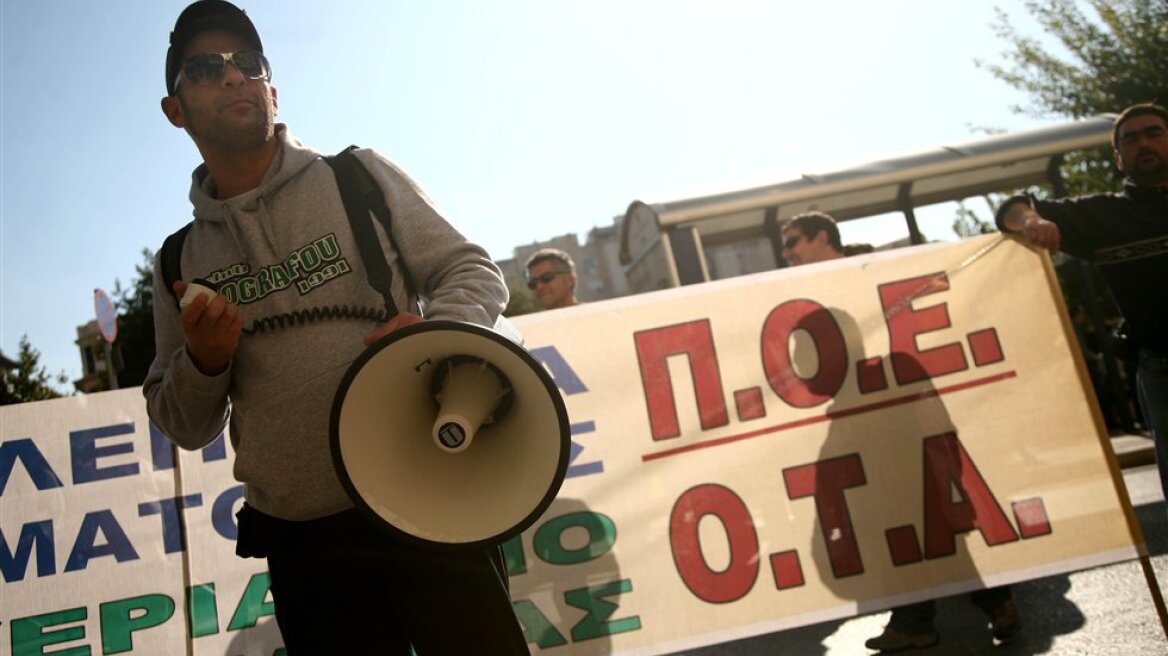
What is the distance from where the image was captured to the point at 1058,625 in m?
4.16

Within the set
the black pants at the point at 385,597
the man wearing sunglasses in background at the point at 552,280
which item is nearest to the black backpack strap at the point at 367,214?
the black pants at the point at 385,597

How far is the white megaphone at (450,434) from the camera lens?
173 centimetres

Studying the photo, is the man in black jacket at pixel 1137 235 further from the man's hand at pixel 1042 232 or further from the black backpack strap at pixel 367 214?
the black backpack strap at pixel 367 214

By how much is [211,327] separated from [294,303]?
0.20 m

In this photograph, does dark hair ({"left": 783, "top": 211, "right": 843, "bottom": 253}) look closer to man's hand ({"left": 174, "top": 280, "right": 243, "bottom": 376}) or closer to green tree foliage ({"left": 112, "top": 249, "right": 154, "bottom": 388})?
man's hand ({"left": 174, "top": 280, "right": 243, "bottom": 376})

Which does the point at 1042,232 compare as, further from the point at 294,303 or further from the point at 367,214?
the point at 294,303

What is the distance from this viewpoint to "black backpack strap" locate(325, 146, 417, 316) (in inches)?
76.0

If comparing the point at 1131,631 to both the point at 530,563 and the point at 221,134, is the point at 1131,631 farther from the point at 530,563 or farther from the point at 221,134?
the point at 221,134

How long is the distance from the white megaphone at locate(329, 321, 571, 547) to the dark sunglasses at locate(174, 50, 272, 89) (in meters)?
0.76

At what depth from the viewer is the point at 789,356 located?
165 inches

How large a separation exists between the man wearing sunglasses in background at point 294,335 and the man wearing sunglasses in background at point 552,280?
11.9 feet

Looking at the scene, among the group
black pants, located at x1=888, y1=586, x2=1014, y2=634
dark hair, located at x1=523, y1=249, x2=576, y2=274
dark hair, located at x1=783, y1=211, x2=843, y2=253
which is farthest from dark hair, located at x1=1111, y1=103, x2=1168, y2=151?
dark hair, located at x1=523, y1=249, x2=576, y2=274

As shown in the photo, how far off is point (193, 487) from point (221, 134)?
2368 millimetres

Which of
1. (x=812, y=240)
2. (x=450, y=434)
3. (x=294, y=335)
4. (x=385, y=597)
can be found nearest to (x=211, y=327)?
(x=294, y=335)
